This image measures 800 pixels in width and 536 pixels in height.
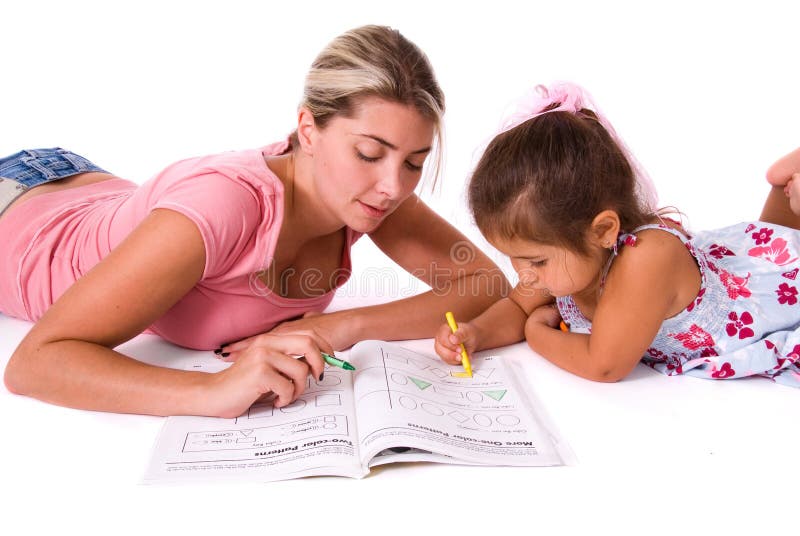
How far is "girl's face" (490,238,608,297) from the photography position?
1.73m

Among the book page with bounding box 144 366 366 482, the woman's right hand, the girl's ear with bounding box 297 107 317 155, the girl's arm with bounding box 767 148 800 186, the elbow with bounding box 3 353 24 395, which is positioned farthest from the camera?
the girl's arm with bounding box 767 148 800 186

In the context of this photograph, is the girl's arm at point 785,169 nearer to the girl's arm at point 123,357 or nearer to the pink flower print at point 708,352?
the pink flower print at point 708,352

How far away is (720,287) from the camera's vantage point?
76.0 inches

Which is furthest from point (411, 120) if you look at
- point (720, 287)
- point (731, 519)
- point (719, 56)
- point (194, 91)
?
point (719, 56)

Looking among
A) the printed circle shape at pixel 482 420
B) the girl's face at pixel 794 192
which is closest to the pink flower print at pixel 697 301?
the girl's face at pixel 794 192

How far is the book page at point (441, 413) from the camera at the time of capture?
1.45 meters

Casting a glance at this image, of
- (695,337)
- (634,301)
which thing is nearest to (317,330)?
(634,301)

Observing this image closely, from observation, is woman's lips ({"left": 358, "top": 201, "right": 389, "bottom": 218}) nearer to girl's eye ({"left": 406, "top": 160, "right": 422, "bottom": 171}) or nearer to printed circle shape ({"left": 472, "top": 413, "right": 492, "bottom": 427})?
girl's eye ({"left": 406, "top": 160, "right": 422, "bottom": 171})

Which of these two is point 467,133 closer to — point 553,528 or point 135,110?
point 135,110

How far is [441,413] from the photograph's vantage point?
1.59 meters

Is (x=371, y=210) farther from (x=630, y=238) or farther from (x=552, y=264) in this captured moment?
(x=630, y=238)

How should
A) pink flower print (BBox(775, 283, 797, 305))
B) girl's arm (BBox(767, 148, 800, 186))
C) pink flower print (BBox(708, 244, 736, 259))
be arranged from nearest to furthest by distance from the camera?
pink flower print (BBox(775, 283, 797, 305)), pink flower print (BBox(708, 244, 736, 259)), girl's arm (BBox(767, 148, 800, 186))

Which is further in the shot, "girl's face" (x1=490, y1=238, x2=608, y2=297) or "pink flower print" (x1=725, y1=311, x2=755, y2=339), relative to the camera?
"pink flower print" (x1=725, y1=311, x2=755, y2=339)

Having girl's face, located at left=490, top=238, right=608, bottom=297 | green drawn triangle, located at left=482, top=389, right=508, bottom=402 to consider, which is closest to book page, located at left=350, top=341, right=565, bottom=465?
green drawn triangle, located at left=482, top=389, right=508, bottom=402
